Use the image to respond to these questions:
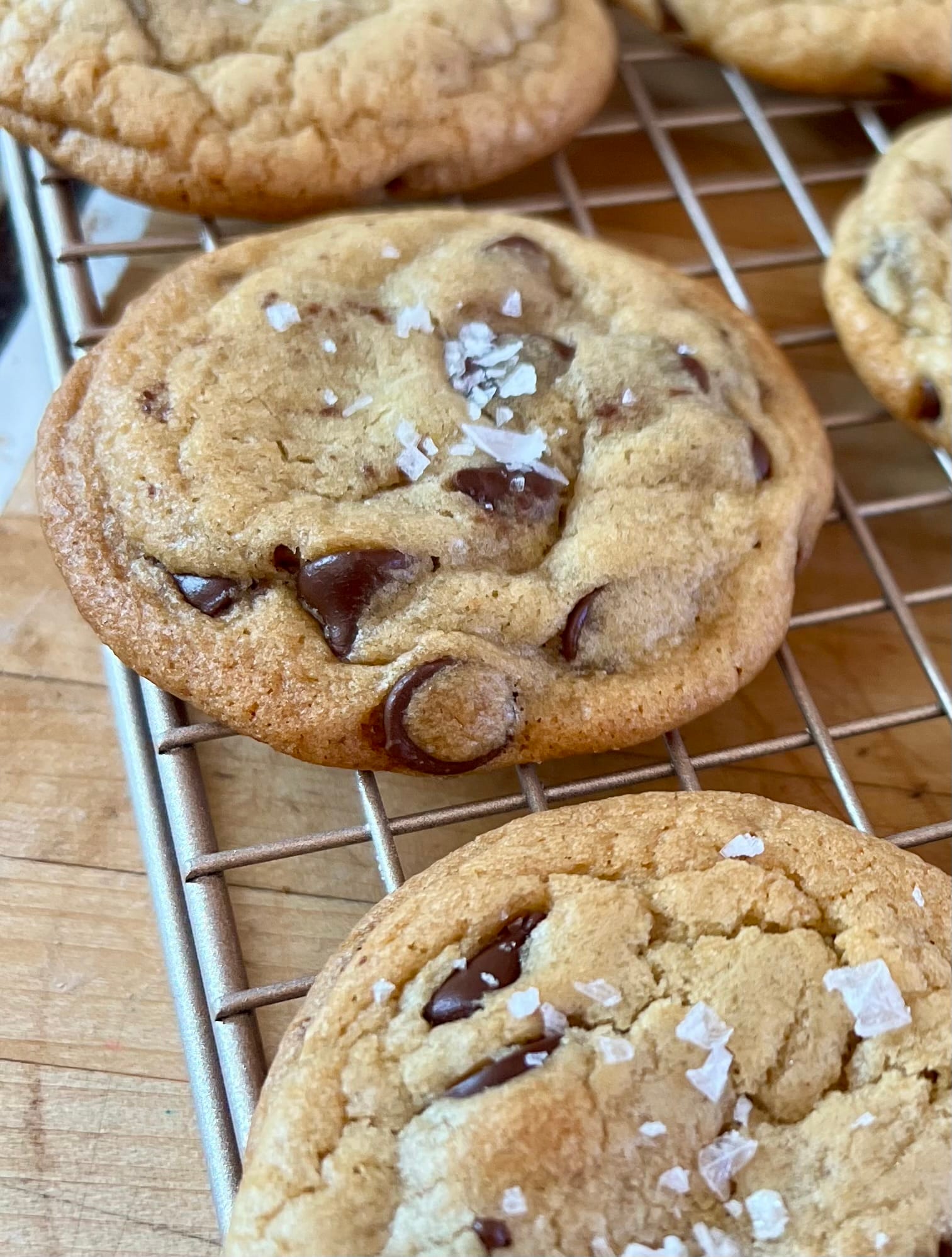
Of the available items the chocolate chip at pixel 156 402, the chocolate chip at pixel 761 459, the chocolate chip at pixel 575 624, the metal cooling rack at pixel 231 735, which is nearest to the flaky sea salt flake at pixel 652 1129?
the metal cooling rack at pixel 231 735

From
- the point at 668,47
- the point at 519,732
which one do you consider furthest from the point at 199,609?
the point at 668,47

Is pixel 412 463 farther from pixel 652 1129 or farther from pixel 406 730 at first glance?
pixel 652 1129

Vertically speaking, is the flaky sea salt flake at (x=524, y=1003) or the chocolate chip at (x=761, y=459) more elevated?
the chocolate chip at (x=761, y=459)

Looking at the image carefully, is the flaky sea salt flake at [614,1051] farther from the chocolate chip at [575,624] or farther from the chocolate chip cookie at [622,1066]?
the chocolate chip at [575,624]

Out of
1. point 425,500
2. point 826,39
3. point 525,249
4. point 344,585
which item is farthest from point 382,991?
point 826,39

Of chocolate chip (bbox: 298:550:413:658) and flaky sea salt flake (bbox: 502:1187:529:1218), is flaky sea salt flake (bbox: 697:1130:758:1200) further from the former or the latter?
chocolate chip (bbox: 298:550:413:658)

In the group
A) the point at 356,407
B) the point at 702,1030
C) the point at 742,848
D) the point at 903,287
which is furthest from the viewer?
the point at 903,287
